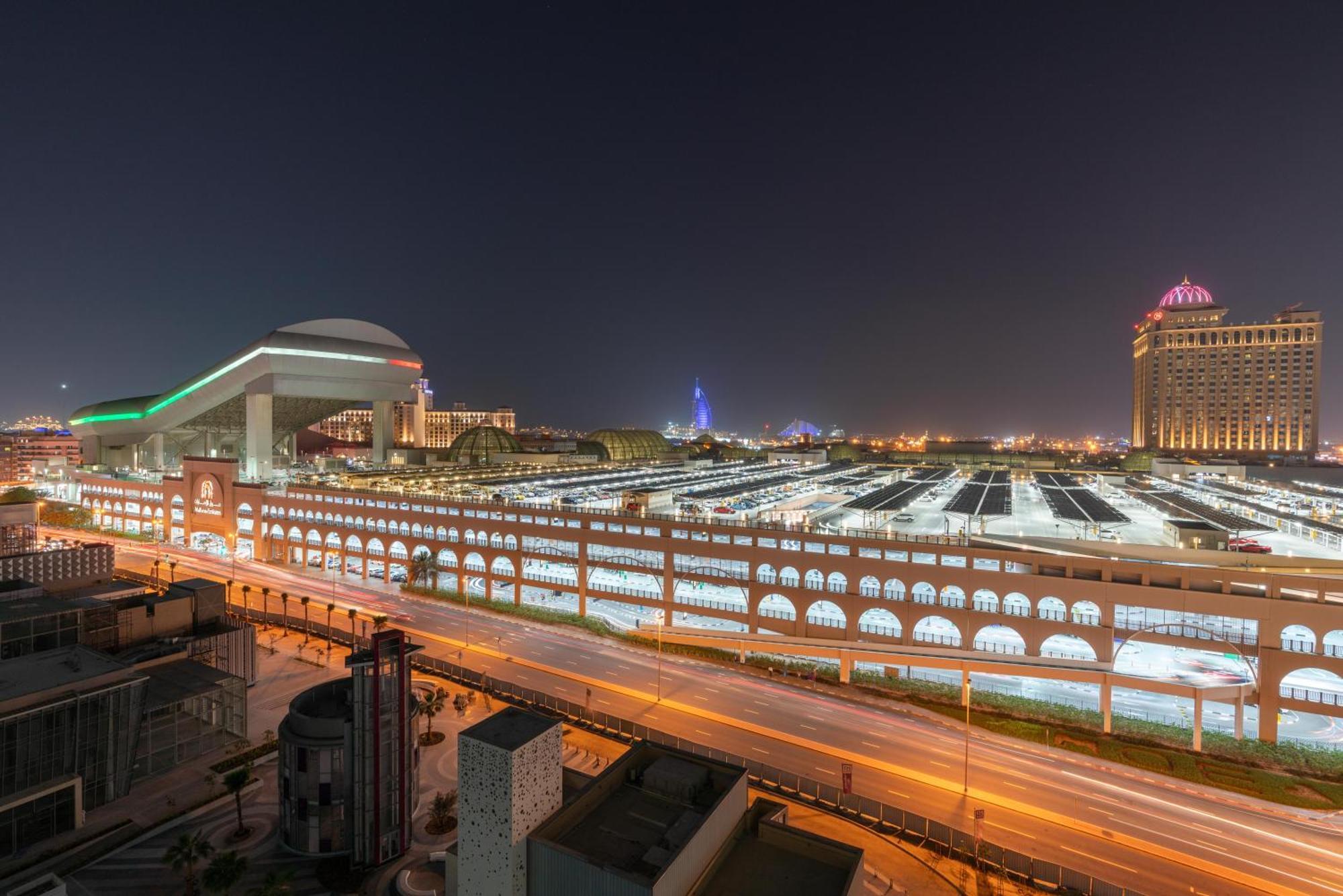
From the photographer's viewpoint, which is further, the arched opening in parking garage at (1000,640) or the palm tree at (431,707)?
the arched opening in parking garage at (1000,640)

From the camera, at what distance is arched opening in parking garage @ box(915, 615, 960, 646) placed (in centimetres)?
3959

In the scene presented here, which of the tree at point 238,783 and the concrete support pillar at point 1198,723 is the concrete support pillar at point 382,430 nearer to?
the tree at point 238,783

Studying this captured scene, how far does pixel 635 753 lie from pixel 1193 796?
26192 millimetres

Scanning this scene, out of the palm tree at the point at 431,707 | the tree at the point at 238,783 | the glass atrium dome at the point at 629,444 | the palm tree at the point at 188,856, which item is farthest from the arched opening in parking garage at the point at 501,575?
the glass atrium dome at the point at 629,444

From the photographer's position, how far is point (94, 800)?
984 inches

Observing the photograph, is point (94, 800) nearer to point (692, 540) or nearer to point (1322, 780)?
point (692, 540)

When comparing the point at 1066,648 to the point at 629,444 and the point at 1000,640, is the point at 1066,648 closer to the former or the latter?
the point at 1000,640

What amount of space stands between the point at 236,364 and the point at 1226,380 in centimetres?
18463

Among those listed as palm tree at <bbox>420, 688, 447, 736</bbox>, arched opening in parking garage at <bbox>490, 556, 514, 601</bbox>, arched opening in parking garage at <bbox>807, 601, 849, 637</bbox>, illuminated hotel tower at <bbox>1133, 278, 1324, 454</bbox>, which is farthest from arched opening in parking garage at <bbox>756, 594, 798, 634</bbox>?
illuminated hotel tower at <bbox>1133, 278, 1324, 454</bbox>

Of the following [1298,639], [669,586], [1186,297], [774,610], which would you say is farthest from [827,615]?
[1186,297]

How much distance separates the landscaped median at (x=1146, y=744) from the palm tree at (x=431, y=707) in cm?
1991

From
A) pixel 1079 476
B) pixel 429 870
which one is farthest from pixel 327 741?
pixel 1079 476

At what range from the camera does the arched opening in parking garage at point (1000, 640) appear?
38175 millimetres

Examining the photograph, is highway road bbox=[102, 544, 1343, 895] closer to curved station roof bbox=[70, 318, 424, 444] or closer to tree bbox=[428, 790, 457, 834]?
tree bbox=[428, 790, 457, 834]
